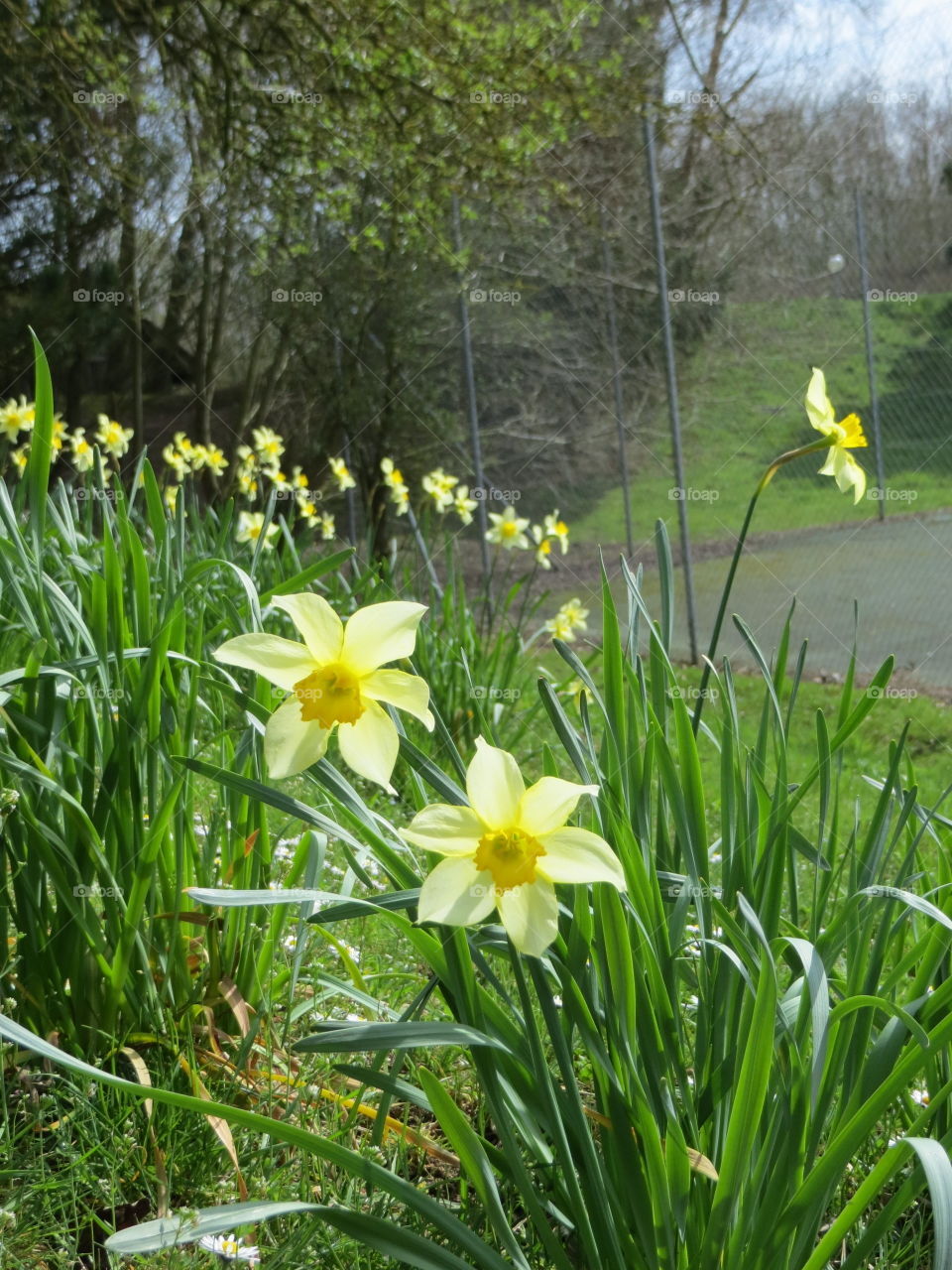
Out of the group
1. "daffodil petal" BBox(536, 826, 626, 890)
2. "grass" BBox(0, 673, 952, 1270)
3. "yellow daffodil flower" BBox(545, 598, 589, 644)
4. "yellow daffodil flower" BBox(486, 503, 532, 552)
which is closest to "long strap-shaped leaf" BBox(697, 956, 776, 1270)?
"daffodil petal" BBox(536, 826, 626, 890)

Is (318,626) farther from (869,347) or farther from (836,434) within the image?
(869,347)

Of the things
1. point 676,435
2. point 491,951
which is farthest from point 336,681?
point 676,435

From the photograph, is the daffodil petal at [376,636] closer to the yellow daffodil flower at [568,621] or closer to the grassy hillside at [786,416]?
the yellow daffodil flower at [568,621]

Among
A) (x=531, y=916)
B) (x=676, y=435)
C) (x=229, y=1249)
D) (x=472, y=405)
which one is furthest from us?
(x=472, y=405)

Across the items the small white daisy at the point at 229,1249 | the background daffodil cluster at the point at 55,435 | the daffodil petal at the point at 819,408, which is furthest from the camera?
the background daffodil cluster at the point at 55,435

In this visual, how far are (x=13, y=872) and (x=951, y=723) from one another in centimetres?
385

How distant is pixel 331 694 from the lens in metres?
0.64

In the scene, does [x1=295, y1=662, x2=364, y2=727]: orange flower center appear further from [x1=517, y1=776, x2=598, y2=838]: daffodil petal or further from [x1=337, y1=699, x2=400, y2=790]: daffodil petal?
[x1=517, y1=776, x2=598, y2=838]: daffodil petal

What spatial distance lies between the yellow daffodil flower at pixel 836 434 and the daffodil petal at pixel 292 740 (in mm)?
505

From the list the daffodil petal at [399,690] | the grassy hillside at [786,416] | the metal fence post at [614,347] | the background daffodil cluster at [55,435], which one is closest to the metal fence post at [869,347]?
the grassy hillside at [786,416]

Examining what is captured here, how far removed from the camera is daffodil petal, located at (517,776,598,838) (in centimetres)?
58

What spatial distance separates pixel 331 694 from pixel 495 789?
13 centimetres

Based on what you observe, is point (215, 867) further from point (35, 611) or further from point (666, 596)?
point (666, 596)

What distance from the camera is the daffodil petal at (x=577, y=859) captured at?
0.57 meters
